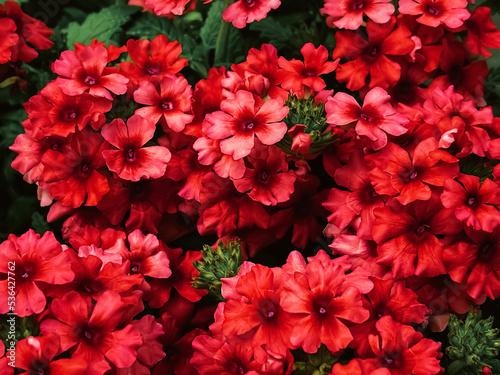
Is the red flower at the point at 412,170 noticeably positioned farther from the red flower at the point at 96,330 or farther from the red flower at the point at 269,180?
the red flower at the point at 96,330

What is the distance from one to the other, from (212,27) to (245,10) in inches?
11.0

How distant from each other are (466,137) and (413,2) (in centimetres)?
31

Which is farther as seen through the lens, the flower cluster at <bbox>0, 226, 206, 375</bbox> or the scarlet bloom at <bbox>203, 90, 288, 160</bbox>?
the scarlet bloom at <bbox>203, 90, 288, 160</bbox>

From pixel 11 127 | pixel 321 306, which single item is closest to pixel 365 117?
pixel 321 306

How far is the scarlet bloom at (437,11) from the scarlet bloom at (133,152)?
525mm

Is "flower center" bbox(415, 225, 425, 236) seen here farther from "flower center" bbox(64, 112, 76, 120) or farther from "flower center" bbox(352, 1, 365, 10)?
"flower center" bbox(64, 112, 76, 120)

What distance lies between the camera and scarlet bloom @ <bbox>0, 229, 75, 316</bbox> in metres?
0.79

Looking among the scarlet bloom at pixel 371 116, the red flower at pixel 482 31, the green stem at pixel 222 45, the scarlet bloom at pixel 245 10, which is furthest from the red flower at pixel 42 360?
the red flower at pixel 482 31

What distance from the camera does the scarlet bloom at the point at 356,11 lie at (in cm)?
105

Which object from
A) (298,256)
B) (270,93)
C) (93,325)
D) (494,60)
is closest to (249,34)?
(270,93)

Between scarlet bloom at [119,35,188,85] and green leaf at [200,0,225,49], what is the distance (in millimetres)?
208

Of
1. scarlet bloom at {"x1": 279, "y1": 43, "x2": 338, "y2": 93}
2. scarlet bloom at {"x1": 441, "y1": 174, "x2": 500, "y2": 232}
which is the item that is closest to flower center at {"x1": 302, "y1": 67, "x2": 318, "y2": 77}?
scarlet bloom at {"x1": 279, "y1": 43, "x2": 338, "y2": 93}

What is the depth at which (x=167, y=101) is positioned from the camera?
3.46 feet

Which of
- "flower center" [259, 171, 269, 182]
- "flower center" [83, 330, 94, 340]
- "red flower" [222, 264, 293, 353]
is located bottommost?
"flower center" [83, 330, 94, 340]
